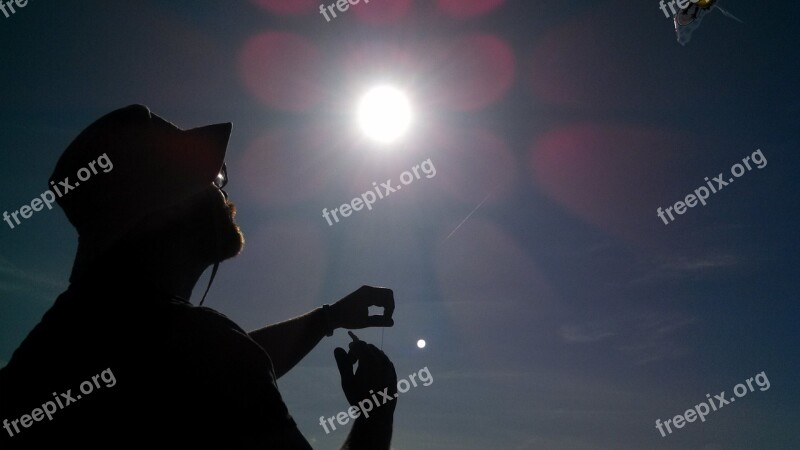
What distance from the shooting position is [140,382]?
1.87 m

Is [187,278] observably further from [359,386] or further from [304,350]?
[304,350]

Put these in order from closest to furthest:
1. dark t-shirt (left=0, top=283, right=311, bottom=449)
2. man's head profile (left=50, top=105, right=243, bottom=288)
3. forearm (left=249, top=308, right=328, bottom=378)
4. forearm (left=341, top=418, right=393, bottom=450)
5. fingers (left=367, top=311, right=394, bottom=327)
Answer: dark t-shirt (left=0, top=283, right=311, bottom=449)
man's head profile (left=50, top=105, right=243, bottom=288)
forearm (left=341, top=418, right=393, bottom=450)
forearm (left=249, top=308, right=328, bottom=378)
fingers (left=367, top=311, right=394, bottom=327)

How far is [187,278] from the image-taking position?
2.61 metres

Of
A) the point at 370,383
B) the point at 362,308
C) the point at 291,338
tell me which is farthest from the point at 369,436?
the point at 362,308

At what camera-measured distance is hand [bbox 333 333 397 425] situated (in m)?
2.92

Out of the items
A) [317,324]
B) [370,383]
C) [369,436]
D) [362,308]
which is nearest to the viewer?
[369,436]

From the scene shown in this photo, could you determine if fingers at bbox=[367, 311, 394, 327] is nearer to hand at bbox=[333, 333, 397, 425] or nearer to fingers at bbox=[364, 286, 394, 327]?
fingers at bbox=[364, 286, 394, 327]

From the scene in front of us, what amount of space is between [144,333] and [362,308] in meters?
2.98

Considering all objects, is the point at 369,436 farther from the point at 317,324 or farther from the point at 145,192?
the point at 317,324

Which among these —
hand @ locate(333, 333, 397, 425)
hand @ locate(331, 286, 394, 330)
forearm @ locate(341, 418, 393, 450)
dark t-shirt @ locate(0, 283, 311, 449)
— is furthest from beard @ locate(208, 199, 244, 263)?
hand @ locate(331, 286, 394, 330)

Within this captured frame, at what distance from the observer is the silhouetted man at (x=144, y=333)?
1844 millimetres

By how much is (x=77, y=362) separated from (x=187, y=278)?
0.71 m

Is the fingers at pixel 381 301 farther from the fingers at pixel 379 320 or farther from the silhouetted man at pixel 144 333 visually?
the silhouetted man at pixel 144 333

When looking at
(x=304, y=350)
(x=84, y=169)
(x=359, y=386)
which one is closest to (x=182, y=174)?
(x=84, y=169)
